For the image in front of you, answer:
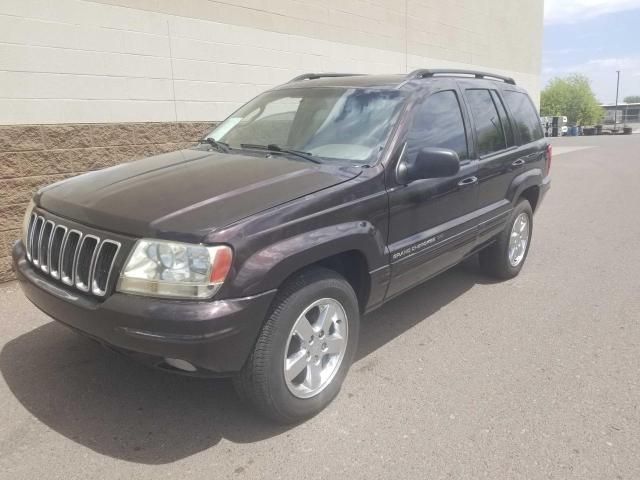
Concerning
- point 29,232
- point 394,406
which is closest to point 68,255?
point 29,232

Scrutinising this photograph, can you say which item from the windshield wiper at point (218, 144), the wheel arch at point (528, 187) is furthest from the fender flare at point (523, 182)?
the windshield wiper at point (218, 144)

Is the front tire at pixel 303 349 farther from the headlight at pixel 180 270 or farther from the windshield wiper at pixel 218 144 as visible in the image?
the windshield wiper at pixel 218 144

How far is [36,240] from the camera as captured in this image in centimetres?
322

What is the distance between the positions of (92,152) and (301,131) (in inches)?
126

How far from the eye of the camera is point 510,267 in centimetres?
542

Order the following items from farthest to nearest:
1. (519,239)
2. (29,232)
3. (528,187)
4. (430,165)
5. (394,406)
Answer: (519,239) < (528,187) < (430,165) < (29,232) < (394,406)

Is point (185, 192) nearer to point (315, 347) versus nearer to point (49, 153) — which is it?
point (315, 347)

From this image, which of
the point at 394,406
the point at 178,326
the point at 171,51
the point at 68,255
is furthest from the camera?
the point at 171,51

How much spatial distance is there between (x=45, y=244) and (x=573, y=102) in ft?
307

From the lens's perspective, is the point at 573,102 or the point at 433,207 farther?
the point at 573,102

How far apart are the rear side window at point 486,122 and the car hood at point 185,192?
169cm

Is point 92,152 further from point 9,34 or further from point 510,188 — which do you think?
point 510,188

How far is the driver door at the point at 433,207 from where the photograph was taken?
3529mm

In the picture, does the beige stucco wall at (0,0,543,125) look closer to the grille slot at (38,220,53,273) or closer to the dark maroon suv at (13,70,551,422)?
the dark maroon suv at (13,70,551,422)
